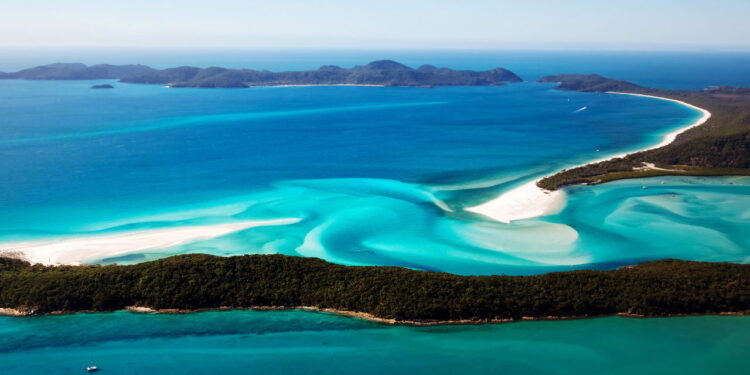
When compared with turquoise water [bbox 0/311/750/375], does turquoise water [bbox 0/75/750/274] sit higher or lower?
higher

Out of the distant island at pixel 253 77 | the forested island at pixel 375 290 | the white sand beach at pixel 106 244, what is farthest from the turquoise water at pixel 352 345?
the distant island at pixel 253 77

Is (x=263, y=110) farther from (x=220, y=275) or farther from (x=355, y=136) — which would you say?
(x=220, y=275)

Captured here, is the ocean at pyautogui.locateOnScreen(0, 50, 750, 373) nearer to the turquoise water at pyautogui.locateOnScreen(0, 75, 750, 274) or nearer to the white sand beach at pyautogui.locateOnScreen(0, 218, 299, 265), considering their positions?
the turquoise water at pyautogui.locateOnScreen(0, 75, 750, 274)

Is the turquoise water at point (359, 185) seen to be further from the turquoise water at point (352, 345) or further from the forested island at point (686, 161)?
the turquoise water at point (352, 345)

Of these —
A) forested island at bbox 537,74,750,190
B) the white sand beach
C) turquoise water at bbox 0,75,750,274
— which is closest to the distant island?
turquoise water at bbox 0,75,750,274

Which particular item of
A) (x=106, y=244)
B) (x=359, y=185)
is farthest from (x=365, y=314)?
(x=359, y=185)

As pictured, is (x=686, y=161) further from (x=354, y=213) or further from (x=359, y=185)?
(x=354, y=213)
